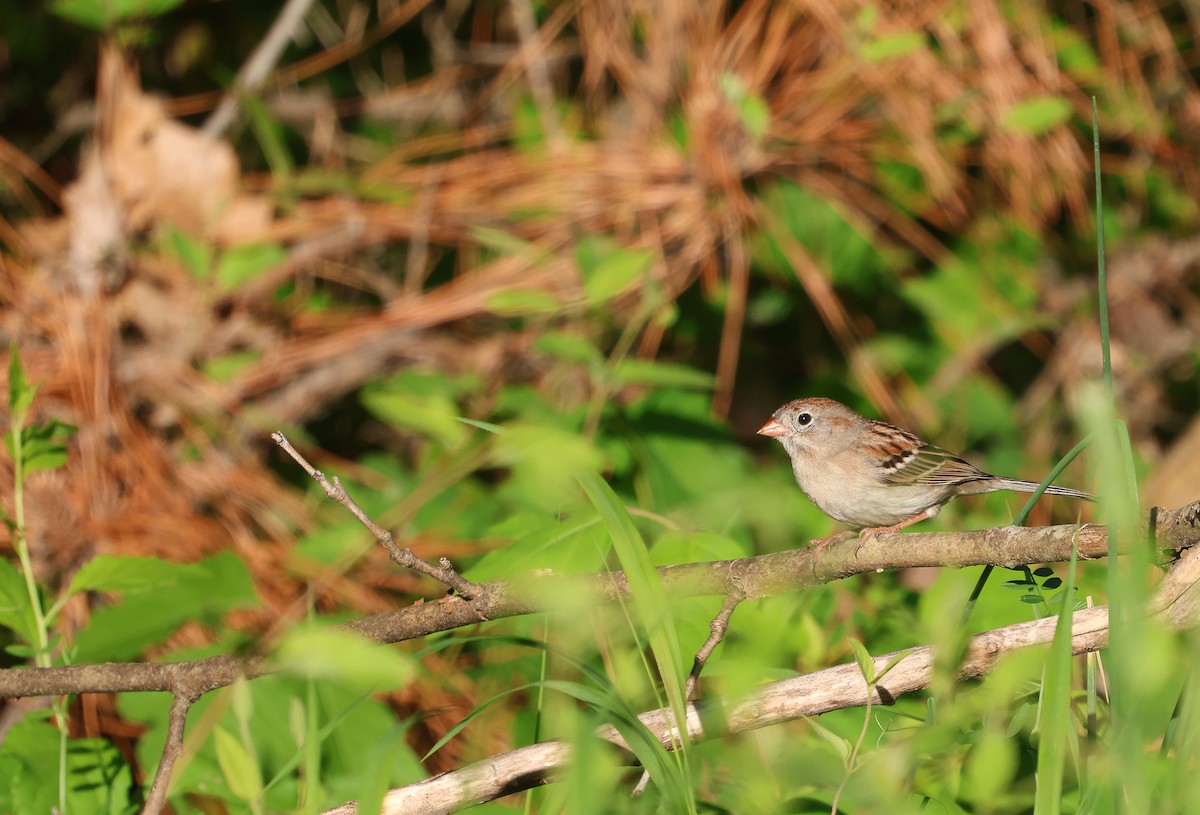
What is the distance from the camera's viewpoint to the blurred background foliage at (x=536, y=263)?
11.3 feet

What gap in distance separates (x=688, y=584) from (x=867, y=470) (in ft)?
5.34

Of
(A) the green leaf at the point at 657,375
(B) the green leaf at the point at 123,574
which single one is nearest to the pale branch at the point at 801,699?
(B) the green leaf at the point at 123,574

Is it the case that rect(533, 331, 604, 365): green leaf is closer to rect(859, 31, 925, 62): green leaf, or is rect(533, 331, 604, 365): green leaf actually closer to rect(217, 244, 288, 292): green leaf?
rect(217, 244, 288, 292): green leaf

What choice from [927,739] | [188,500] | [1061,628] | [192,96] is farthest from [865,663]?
[192,96]

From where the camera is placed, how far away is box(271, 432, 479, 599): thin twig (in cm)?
169

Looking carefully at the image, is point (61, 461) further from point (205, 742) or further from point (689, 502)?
point (689, 502)

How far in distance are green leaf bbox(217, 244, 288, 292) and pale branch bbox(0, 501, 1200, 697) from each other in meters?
1.83

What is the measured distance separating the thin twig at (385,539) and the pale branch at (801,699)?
0.97 ft

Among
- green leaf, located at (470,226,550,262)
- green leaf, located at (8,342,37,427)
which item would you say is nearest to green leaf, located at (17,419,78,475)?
green leaf, located at (8,342,37,427)

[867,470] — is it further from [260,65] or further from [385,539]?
[260,65]

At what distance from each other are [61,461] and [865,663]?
5.80 feet

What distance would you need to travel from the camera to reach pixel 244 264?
12.1ft

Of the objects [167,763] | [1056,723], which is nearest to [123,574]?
[167,763]

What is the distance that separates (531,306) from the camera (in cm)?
322
